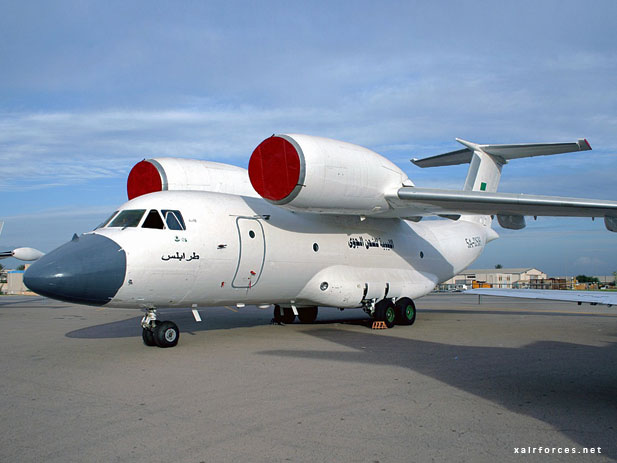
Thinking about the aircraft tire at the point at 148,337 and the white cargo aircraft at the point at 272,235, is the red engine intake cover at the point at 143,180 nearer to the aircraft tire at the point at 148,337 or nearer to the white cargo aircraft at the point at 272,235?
the white cargo aircraft at the point at 272,235

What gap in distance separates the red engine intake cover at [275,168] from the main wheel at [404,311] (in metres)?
5.41

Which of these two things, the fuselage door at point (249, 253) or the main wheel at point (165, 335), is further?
the fuselage door at point (249, 253)

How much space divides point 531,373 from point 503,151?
406 inches

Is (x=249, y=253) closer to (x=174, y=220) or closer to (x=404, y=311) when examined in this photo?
(x=174, y=220)

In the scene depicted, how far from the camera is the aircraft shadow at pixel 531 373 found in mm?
5023

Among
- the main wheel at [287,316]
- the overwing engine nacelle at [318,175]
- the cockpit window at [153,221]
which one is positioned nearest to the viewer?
the cockpit window at [153,221]

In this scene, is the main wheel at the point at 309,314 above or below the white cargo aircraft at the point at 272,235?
below

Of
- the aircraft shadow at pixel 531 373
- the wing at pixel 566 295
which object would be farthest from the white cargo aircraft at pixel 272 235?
the wing at pixel 566 295

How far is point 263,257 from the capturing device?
11055 millimetres

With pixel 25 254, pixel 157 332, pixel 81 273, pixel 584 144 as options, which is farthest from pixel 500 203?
pixel 25 254

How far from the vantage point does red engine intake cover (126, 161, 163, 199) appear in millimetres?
12352

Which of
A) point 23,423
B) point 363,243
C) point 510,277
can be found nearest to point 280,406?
point 23,423

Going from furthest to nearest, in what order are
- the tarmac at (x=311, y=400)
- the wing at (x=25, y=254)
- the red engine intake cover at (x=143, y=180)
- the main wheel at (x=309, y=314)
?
the wing at (x=25, y=254) < the main wheel at (x=309, y=314) < the red engine intake cover at (x=143, y=180) < the tarmac at (x=311, y=400)

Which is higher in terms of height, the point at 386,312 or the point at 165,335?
the point at 386,312
